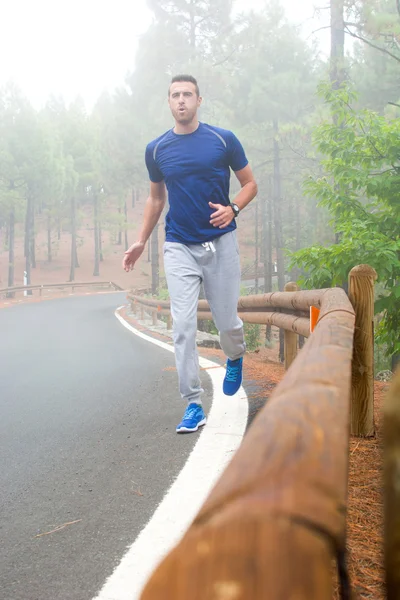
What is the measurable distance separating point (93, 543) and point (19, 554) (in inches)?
11.7

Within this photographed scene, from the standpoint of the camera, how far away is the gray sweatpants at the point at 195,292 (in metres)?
4.96

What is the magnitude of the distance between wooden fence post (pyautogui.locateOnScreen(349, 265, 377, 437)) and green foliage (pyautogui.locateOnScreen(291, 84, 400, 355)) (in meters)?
3.62

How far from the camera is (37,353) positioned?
38.9ft

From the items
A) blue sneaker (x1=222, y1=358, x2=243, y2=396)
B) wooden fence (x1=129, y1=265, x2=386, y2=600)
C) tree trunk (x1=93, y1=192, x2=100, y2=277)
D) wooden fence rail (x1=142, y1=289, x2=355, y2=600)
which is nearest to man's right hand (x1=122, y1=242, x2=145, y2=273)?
blue sneaker (x1=222, y1=358, x2=243, y2=396)

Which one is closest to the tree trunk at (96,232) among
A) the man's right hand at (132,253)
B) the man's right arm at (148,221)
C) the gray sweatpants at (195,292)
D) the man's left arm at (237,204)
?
the man's right arm at (148,221)

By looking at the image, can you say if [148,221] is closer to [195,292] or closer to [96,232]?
[195,292]

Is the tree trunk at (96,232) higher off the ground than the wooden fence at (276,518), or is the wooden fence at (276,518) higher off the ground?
the tree trunk at (96,232)

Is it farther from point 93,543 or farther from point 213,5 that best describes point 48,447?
point 213,5

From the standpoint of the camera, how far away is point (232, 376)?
5641 millimetres

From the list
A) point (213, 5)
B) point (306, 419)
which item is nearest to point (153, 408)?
point (306, 419)

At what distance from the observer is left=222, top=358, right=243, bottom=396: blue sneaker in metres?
5.64

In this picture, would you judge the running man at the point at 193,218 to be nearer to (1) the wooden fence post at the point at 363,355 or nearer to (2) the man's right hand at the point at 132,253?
(2) the man's right hand at the point at 132,253

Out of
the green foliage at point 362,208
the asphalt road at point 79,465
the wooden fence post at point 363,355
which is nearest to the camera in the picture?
the asphalt road at point 79,465

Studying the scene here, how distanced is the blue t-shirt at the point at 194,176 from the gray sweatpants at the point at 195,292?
98 millimetres
